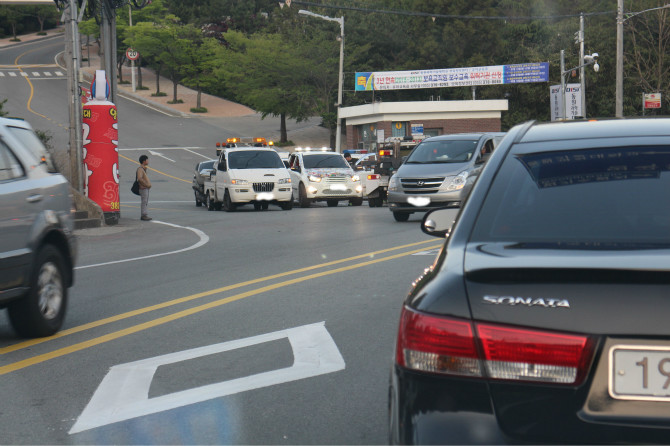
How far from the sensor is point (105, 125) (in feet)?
72.7

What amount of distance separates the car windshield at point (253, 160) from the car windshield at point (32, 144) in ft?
62.5

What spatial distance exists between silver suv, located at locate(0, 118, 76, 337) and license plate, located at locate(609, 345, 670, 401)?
553cm

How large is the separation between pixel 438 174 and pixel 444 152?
1.06 meters

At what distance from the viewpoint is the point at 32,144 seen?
8523 millimetres

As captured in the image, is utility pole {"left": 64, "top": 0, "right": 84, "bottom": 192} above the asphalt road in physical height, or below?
above

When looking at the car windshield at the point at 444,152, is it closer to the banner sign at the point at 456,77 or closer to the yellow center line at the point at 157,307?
the yellow center line at the point at 157,307

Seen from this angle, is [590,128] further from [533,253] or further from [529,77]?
[529,77]

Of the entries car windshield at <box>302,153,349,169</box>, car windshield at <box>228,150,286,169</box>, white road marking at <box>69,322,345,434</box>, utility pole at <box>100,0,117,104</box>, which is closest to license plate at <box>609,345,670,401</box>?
white road marking at <box>69,322,345,434</box>

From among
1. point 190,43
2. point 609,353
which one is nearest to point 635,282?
point 609,353

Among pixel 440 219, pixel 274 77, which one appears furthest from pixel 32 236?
pixel 274 77

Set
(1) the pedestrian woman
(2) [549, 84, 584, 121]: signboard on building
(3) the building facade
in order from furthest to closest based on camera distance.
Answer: (3) the building facade
(2) [549, 84, 584, 121]: signboard on building
(1) the pedestrian woman

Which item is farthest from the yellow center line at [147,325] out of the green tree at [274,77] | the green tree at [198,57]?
the green tree at [198,57]

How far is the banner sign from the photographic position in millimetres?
68562

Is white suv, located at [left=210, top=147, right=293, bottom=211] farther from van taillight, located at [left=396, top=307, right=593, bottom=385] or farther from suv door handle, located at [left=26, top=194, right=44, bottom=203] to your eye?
van taillight, located at [left=396, top=307, right=593, bottom=385]
